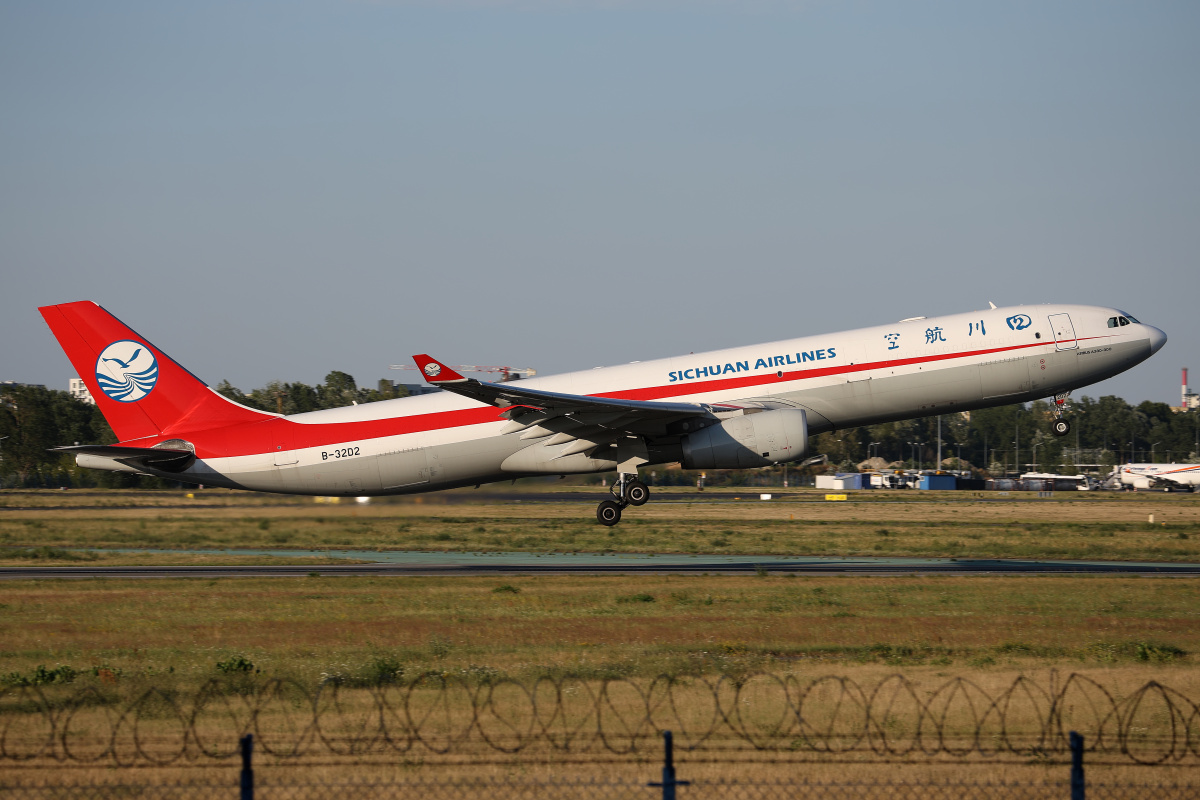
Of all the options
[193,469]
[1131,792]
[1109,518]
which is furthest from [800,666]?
[1109,518]

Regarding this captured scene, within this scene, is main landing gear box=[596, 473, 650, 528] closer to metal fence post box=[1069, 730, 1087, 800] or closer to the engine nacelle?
the engine nacelle

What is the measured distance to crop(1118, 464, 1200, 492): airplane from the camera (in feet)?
334

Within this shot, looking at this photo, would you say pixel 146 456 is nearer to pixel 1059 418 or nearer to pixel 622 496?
pixel 622 496

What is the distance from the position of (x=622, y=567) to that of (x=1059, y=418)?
13.8 m

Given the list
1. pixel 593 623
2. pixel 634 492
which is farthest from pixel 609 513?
pixel 593 623

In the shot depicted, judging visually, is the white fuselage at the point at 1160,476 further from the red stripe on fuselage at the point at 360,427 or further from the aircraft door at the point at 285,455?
the aircraft door at the point at 285,455

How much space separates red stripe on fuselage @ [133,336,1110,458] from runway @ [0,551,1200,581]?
14.2 ft

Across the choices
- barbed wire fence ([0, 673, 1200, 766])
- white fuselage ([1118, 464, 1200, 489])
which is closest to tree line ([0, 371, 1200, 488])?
white fuselage ([1118, 464, 1200, 489])

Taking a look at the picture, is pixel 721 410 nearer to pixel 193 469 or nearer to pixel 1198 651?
pixel 1198 651

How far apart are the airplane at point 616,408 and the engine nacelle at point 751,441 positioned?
0.04 metres

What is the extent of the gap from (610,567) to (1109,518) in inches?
1508

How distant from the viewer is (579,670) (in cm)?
1781

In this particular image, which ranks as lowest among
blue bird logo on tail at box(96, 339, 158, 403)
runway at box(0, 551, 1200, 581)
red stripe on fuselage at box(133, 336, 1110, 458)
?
runway at box(0, 551, 1200, 581)

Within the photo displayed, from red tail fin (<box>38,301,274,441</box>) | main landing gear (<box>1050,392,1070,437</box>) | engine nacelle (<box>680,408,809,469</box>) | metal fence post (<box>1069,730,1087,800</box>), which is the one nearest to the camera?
metal fence post (<box>1069,730,1087,800</box>)
